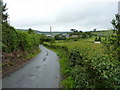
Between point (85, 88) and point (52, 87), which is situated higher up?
point (85, 88)

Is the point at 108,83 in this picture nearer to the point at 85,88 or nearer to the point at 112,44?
the point at 85,88

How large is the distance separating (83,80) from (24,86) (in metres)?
3.35

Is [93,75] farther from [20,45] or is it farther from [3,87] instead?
[20,45]

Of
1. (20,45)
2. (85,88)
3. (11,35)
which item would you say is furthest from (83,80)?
(20,45)

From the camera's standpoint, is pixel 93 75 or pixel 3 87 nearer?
pixel 93 75

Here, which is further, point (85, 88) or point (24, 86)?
point (24, 86)

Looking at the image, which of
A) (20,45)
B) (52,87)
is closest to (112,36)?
(52,87)

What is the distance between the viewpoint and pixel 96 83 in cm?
434

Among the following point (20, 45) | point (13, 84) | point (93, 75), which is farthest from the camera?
point (20, 45)

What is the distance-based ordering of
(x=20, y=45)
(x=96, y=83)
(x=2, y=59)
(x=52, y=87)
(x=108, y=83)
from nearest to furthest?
(x=108, y=83) < (x=96, y=83) < (x=52, y=87) < (x=2, y=59) < (x=20, y=45)

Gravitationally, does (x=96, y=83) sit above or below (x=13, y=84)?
above

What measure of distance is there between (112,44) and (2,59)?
372 inches

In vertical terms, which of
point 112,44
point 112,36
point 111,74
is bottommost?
point 111,74

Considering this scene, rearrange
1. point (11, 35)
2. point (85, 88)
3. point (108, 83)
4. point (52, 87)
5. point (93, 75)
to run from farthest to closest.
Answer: point (11, 35) < point (52, 87) < point (85, 88) < point (93, 75) < point (108, 83)
